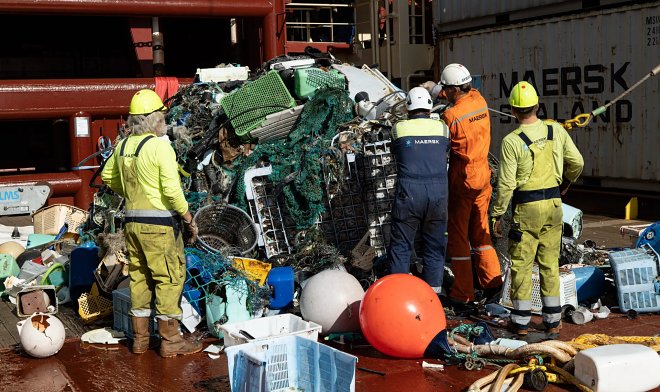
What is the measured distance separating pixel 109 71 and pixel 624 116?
1267cm

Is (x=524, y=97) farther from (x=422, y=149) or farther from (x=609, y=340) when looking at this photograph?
(x=609, y=340)

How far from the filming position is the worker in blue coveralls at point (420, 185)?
6.98 metres

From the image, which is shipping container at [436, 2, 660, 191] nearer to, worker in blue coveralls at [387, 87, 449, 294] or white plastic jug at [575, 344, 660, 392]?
worker in blue coveralls at [387, 87, 449, 294]

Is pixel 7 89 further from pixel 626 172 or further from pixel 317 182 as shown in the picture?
pixel 626 172

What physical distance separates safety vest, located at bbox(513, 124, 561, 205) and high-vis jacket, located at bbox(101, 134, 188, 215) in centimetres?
276

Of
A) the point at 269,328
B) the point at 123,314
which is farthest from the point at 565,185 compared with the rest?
the point at 123,314

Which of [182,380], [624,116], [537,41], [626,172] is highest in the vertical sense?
[537,41]

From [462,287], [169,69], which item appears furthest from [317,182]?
[169,69]

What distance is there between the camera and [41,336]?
6438mm

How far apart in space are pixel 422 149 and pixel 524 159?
0.88 metres

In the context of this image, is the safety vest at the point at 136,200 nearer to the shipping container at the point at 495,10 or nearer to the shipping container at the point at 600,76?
the shipping container at the point at 600,76

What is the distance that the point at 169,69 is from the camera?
20.6m

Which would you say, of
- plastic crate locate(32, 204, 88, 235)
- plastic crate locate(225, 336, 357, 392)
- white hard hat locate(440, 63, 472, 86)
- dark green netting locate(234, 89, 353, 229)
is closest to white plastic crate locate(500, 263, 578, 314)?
white hard hat locate(440, 63, 472, 86)

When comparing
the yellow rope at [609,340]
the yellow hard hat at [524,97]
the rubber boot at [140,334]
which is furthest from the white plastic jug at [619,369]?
the rubber boot at [140,334]
